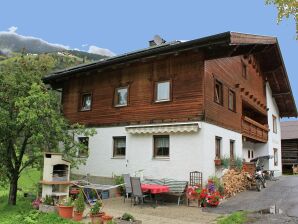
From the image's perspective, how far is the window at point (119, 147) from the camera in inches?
744

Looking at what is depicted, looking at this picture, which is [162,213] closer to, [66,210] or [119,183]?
[66,210]

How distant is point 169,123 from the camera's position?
54.7 ft

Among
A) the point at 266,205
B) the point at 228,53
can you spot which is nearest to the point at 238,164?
the point at 266,205

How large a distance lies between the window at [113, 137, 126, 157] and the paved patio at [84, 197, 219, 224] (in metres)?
4.04

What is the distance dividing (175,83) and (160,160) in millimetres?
3851

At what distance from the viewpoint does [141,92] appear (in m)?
18.4

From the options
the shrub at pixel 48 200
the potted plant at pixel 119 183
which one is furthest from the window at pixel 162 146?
the shrub at pixel 48 200

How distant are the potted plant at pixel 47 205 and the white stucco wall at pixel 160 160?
571 centimetres

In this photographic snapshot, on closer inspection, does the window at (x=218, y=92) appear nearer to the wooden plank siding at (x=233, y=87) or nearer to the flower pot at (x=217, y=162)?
the wooden plank siding at (x=233, y=87)

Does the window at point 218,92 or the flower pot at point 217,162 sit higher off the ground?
the window at point 218,92

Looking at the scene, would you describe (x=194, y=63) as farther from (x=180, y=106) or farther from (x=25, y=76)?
(x=25, y=76)

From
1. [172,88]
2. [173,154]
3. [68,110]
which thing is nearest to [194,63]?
[172,88]

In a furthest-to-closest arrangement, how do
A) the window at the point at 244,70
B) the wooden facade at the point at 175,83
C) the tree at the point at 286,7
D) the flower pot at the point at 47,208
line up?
the window at the point at 244,70, the wooden facade at the point at 175,83, the flower pot at the point at 47,208, the tree at the point at 286,7

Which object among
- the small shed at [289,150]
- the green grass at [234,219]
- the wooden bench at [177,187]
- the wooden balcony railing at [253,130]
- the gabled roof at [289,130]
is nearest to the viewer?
the green grass at [234,219]
